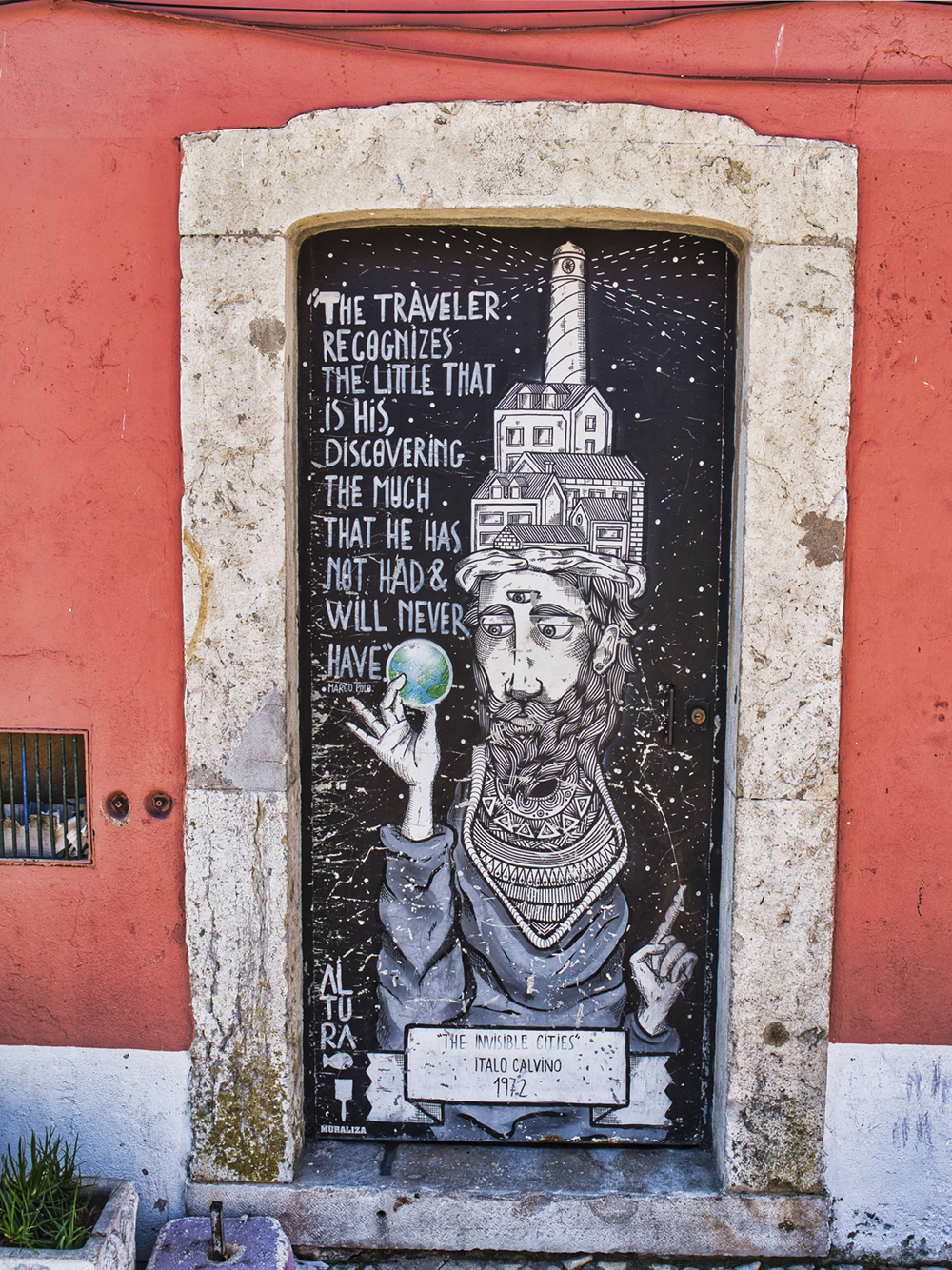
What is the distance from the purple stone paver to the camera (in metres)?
2.30

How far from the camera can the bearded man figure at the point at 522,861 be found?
8.84 ft

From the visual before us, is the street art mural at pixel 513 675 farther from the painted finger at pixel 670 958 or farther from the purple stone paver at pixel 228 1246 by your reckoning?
the purple stone paver at pixel 228 1246

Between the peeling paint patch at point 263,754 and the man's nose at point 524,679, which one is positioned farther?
the man's nose at point 524,679

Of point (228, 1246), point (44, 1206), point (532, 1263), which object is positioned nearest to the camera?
point (44, 1206)

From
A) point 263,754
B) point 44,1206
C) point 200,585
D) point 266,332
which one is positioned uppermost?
point 266,332

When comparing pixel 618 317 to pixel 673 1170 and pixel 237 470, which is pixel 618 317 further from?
pixel 673 1170

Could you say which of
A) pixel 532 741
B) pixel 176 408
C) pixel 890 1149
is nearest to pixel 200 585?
pixel 176 408

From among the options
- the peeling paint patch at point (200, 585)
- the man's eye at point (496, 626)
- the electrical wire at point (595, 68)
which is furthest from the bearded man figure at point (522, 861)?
the electrical wire at point (595, 68)

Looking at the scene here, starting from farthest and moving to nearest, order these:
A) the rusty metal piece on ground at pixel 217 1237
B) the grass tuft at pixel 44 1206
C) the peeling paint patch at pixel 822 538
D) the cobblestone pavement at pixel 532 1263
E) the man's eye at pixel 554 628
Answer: the man's eye at pixel 554 628 < the cobblestone pavement at pixel 532 1263 < the peeling paint patch at pixel 822 538 < the rusty metal piece on ground at pixel 217 1237 < the grass tuft at pixel 44 1206

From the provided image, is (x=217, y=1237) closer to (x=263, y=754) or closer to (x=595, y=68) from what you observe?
(x=263, y=754)

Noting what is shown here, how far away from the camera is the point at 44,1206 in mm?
2238

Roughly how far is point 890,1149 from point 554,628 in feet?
6.46

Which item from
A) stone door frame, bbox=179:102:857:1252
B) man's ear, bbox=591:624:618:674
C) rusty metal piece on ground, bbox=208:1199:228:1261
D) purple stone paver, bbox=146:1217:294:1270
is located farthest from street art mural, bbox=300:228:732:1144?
rusty metal piece on ground, bbox=208:1199:228:1261

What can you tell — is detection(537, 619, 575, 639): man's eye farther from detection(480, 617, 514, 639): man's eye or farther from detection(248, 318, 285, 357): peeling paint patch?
detection(248, 318, 285, 357): peeling paint patch
